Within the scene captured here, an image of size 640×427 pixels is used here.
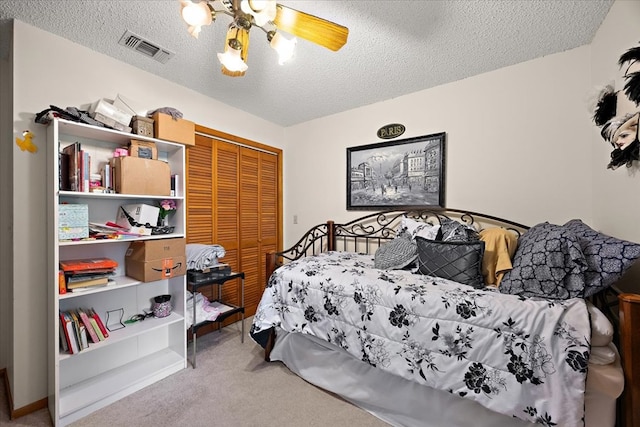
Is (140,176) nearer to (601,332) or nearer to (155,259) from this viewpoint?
(155,259)

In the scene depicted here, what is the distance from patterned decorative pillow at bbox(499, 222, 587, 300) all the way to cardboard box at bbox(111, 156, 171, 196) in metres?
2.38

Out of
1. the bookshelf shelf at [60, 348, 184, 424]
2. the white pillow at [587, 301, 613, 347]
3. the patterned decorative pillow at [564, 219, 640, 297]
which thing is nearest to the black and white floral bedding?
the white pillow at [587, 301, 613, 347]

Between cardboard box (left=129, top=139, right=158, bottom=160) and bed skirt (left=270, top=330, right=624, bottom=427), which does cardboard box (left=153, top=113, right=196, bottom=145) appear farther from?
bed skirt (left=270, top=330, right=624, bottom=427)

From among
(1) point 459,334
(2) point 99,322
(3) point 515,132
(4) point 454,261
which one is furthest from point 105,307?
(3) point 515,132

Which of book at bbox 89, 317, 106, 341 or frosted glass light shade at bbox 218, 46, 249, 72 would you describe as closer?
frosted glass light shade at bbox 218, 46, 249, 72

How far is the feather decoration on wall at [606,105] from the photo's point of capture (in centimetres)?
143

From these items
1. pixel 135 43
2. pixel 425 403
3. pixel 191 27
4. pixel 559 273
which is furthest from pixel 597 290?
pixel 135 43

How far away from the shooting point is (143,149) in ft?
6.09

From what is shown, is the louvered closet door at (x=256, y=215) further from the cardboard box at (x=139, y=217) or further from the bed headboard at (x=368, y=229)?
the cardboard box at (x=139, y=217)

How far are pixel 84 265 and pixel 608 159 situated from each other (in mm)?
3324

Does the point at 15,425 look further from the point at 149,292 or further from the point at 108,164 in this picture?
the point at 108,164

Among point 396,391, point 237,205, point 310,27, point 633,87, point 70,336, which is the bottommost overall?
Result: point 396,391

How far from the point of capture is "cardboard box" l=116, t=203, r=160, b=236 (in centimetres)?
183

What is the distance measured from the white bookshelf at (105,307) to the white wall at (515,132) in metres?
2.28
